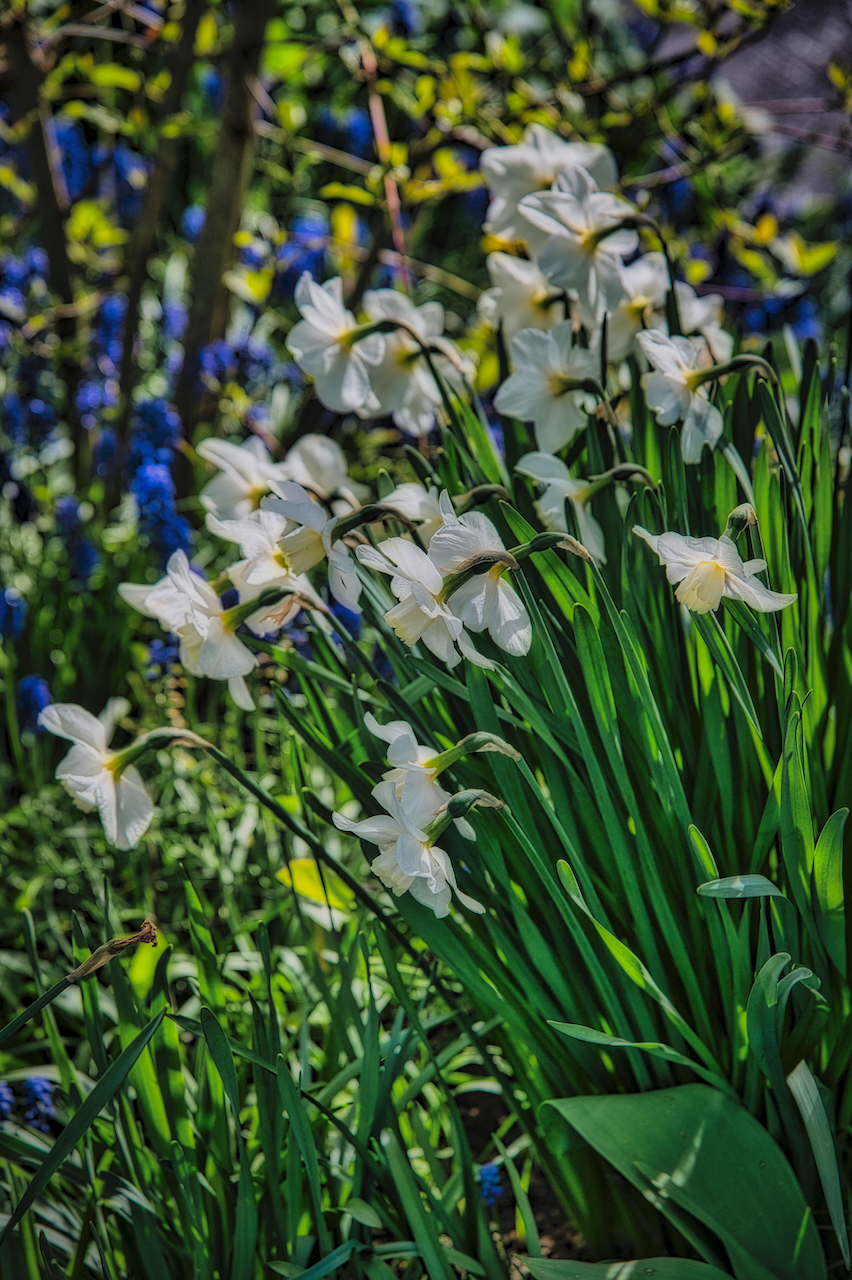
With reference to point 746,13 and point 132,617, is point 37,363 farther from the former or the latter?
point 746,13

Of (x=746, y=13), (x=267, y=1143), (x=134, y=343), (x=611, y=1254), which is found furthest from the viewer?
(x=134, y=343)

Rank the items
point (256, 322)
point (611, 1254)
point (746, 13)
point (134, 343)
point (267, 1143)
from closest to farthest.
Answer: point (267, 1143), point (611, 1254), point (746, 13), point (256, 322), point (134, 343)

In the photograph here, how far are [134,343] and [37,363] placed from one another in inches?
8.7

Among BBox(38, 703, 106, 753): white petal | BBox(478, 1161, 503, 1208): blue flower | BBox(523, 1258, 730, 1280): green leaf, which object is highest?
BBox(38, 703, 106, 753): white petal

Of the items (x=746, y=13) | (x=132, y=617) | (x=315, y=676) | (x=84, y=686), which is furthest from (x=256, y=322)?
(x=315, y=676)

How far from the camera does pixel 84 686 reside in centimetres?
188

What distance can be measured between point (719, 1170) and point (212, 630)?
0.68 metres

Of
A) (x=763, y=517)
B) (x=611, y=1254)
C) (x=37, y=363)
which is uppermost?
(x=37, y=363)

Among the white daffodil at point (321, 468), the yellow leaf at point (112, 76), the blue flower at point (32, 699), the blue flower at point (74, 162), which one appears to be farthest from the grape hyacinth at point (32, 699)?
the blue flower at point (74, 162)

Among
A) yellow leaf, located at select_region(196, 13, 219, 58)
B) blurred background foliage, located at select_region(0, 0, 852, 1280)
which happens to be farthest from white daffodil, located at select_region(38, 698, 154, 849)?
yellow leaf, located at select_region(196, 13, 219, 58)

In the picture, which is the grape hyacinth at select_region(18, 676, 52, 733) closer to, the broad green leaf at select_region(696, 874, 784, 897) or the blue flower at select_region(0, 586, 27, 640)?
the blue flower at select_region(0, 586, 27, 640)

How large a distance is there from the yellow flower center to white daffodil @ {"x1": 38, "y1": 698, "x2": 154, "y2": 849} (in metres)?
0.54

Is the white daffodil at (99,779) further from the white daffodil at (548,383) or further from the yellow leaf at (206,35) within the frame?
the yellow leaf at (206,35)

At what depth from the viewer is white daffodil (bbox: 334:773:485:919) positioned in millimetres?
728
